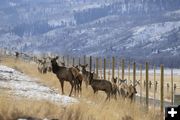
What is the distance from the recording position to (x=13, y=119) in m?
10.4

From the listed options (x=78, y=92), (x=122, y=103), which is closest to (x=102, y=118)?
(x=122, y=103)

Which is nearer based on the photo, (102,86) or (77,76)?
(102,86)

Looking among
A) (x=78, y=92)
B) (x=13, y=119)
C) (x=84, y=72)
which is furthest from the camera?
(x=84, y=72)

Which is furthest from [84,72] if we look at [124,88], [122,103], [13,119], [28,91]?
[13,119]

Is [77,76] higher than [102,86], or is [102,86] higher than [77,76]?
[77,76]

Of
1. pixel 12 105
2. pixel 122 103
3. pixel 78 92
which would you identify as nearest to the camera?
pixel 12 105

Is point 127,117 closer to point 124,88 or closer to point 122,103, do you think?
point 122,103

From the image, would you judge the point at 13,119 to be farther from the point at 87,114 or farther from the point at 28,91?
the point at 28,91

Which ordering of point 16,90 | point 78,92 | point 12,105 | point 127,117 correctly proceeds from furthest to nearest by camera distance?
point 78,92, point 16,90, point 127,117, point 12,105

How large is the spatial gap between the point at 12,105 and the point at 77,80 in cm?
1037

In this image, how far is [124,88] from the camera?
23000 millimetres

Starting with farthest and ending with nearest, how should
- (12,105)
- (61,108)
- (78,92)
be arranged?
(78,92) < (61,108) < (12,105)

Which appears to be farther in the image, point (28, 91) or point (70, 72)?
point (70, 72)

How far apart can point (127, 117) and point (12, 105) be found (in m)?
4.05
